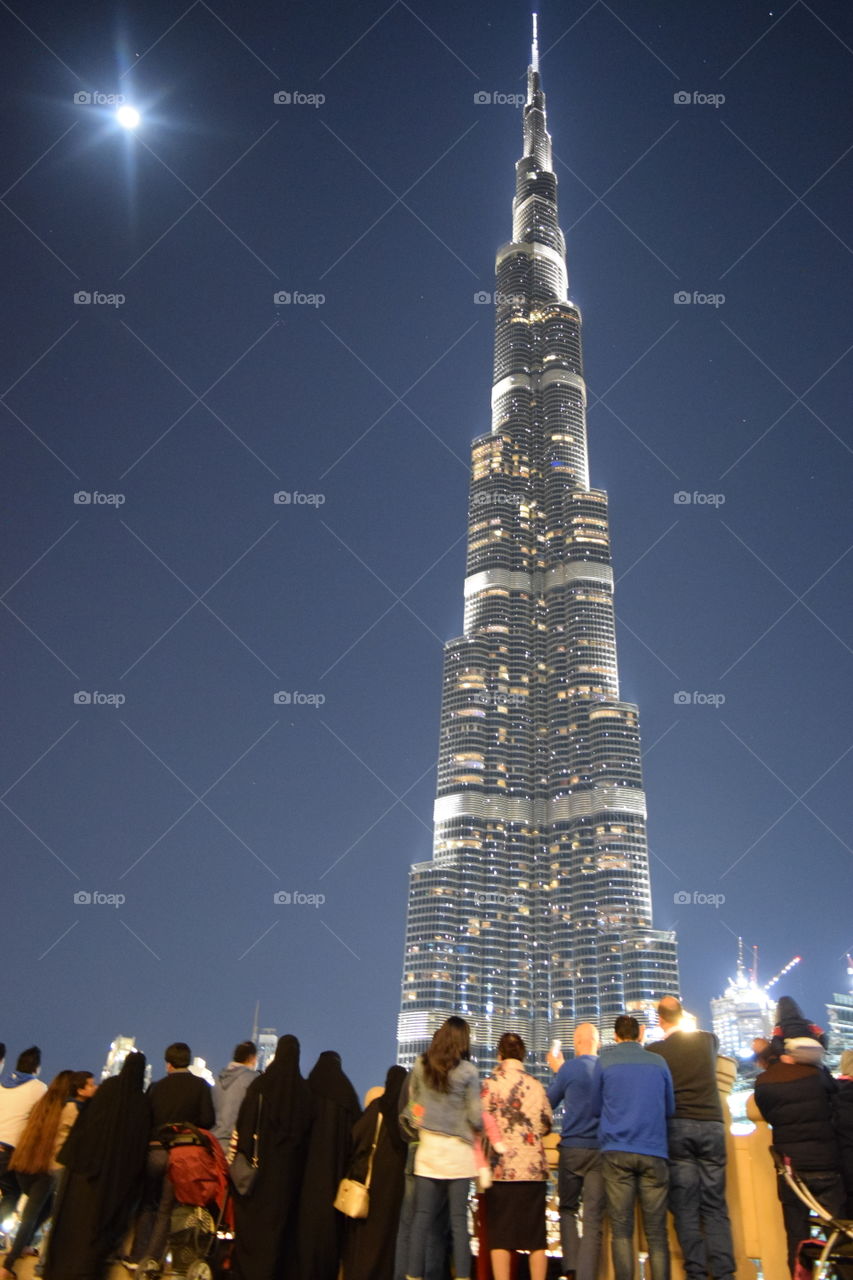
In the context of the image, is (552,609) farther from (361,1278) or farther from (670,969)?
(361,1278)

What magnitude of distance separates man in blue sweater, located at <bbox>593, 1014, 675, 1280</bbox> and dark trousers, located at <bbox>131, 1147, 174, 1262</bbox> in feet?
10.6

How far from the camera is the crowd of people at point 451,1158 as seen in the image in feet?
22.8

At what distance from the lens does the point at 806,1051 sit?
7.18 m

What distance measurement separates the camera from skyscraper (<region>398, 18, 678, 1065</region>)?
5901 inches

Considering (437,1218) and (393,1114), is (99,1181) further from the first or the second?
(437,1218)

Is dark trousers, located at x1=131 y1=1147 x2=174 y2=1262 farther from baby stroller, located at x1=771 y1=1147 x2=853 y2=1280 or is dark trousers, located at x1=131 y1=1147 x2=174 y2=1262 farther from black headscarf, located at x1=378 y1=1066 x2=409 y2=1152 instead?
baby stroller, located at x1=771 y1=1147 x2=853 y2=1280

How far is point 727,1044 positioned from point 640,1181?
645ft

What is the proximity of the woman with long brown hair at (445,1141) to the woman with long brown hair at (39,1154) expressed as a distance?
10.2 feet

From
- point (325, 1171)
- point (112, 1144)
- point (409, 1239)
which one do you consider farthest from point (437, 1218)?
point (112, 1144)

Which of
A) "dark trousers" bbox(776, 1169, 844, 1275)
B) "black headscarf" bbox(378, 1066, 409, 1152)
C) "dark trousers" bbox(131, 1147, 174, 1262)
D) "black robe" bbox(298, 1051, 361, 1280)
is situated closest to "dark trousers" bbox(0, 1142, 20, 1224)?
"dark trousers" bbox(131, 1147, 174, 1262)

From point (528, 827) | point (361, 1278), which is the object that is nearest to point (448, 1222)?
point (361, 1278)

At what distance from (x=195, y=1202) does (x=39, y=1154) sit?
1544 mm

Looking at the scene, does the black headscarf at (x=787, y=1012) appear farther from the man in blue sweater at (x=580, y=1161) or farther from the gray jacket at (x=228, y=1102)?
the gray jacket at (x=228, y=1102)

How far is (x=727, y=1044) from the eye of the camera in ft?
602
